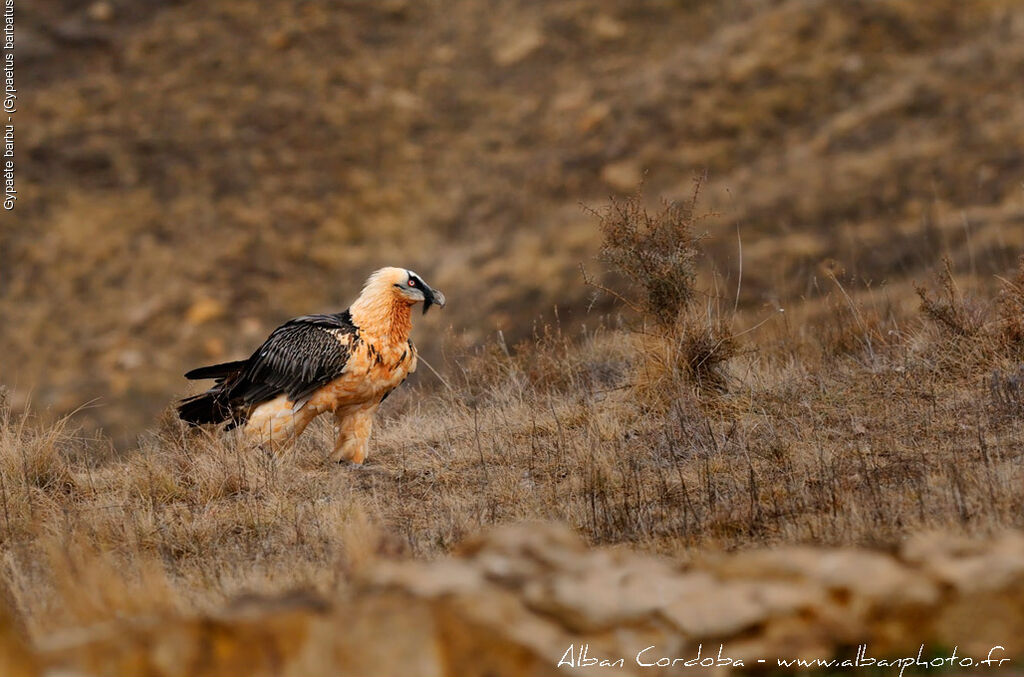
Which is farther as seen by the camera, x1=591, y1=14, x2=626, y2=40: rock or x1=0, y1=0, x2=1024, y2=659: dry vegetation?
x1=591, y1=14, x2=626, y2=40: rock

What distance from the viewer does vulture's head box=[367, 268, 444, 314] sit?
782 cm

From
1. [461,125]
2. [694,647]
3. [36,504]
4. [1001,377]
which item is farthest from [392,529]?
[461,125]

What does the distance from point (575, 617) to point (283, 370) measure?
4779mm

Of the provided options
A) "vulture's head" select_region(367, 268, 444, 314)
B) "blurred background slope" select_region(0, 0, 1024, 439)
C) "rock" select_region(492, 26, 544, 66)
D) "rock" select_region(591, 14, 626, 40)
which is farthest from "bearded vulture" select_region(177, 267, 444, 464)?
"rock" select_region(492, 26, 544, 66)

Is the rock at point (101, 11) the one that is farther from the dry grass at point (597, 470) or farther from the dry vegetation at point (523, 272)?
the dry grass at point (597, 470)

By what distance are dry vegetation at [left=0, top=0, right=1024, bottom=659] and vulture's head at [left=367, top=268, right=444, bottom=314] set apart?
3.41ft

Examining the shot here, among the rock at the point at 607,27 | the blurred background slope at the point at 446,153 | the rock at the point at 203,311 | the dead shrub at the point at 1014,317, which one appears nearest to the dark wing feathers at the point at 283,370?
the dead shrub at the point at 1014,317

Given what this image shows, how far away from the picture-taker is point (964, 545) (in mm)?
3547

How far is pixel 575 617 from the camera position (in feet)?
10.5

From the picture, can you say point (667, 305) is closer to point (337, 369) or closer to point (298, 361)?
point (337, 369)

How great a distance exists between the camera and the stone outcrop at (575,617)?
117 inches

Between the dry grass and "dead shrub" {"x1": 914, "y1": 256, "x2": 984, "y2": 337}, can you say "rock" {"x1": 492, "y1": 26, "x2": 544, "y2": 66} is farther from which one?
"dead shrub" {"x1": 914, "y1": 256, "x2": 984, "y2": 337}

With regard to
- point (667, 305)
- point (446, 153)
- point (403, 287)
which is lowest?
→ point (667, 305)

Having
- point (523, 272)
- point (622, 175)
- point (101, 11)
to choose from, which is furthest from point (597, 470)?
point (101, 11)
